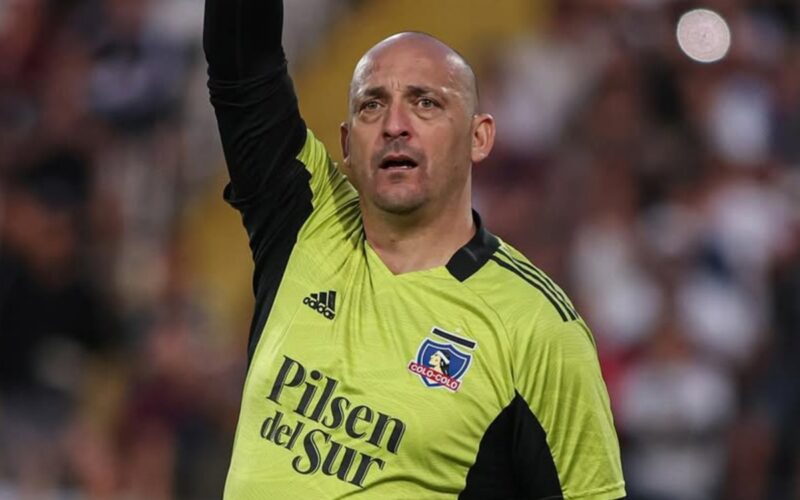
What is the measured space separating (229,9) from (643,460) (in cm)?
379

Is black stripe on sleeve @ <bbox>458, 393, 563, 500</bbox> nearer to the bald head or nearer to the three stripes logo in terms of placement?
the three stripes logo

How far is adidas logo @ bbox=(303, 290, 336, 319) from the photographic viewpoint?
11.0ft

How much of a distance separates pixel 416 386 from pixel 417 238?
405mm

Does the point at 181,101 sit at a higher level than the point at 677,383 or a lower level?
higher

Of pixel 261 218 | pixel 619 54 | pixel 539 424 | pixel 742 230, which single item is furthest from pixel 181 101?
pixel 539 424

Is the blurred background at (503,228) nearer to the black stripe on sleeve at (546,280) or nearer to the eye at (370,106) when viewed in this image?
the black stripe on sleeve at (546,280)

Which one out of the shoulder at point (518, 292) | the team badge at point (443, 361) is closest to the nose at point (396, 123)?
the shoulder at point (518, 292)

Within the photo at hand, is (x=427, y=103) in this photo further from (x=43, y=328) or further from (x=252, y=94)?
(x=43, y=328)

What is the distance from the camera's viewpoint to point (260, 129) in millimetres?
3432

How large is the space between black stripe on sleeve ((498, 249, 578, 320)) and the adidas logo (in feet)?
1.31

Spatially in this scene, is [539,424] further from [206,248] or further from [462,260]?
[206,248]

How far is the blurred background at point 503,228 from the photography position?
6758 millimetres

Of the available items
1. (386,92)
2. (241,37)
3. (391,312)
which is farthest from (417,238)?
(241,37)

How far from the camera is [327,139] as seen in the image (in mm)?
8531
